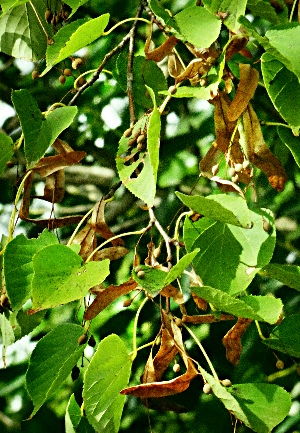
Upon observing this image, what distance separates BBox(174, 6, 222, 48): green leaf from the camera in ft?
1.86

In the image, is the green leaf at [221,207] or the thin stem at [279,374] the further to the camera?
the thin stem at [279,374]

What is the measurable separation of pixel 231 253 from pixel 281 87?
0.51 ft

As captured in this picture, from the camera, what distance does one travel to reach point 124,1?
45.2 inches

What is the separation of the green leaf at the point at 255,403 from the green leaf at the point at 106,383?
7 cm

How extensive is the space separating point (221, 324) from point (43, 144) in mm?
521

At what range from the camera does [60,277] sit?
0.56 metres

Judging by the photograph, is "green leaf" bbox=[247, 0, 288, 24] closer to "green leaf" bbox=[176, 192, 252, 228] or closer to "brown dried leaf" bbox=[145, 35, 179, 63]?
"brown dried leaf" bbox=[145, 35, 179, 63]

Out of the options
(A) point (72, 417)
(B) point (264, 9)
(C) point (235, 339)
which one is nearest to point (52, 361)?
(A) point (72, 417)

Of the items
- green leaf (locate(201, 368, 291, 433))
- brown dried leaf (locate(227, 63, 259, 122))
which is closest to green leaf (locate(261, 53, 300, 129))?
brown dried leaf (locate(227, 63, 259, 122))

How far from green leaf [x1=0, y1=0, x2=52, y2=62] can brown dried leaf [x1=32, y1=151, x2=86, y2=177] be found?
204 mm

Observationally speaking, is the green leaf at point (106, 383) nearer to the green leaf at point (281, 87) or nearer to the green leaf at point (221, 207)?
the green leaf at point (221, 207)

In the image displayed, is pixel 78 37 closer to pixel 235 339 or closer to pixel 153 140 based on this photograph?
pixel 153 140

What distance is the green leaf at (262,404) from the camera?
22.2 inches

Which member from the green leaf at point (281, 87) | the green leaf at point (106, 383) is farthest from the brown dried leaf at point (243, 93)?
the green leaf at point (106, 383)
